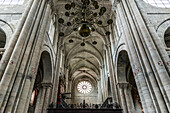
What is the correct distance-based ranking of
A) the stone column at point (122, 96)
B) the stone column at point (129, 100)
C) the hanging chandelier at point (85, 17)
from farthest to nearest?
the stone column at point (122, 96)
the stone column at point (129, 100)
the hanging chandelier at point (85, 17)

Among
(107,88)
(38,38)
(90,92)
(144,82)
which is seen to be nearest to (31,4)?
(38,38)

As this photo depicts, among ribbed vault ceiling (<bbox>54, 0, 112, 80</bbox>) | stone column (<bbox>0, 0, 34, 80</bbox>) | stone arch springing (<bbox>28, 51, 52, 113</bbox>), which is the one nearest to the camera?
stone column (<bbox>0, 0, 34, 80</bbox>)

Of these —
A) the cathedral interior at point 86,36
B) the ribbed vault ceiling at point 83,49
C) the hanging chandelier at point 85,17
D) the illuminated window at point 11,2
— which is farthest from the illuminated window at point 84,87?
the illuminated window at point 11,2

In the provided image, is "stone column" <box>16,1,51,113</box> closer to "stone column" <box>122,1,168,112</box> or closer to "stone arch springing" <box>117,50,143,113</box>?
"stone column" <box>122,1,168,112</box>

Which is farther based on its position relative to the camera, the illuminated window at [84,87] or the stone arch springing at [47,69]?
the illuminated window at [84,87]

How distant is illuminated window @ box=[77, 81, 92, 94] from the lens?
1021 inches

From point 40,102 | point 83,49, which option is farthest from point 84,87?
point 40,102

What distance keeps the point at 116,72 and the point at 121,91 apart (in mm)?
1655

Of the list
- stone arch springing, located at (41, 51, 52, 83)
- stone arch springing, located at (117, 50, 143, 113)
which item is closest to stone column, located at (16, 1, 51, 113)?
stone arch springing, located at (41, 51, 52, 83)

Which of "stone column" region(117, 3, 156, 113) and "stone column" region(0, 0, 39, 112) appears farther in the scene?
"stone column" region(117, 3, 156, 113)

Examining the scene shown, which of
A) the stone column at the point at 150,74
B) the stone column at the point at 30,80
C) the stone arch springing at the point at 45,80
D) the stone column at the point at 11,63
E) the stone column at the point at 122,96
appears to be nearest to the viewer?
the stone column at the point at 11,63

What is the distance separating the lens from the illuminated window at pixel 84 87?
2592cm

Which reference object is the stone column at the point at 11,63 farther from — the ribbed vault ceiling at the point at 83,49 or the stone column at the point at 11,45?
the ribbed vault ceiling at the point at 83,49

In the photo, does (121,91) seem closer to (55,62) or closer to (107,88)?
(107,88)
